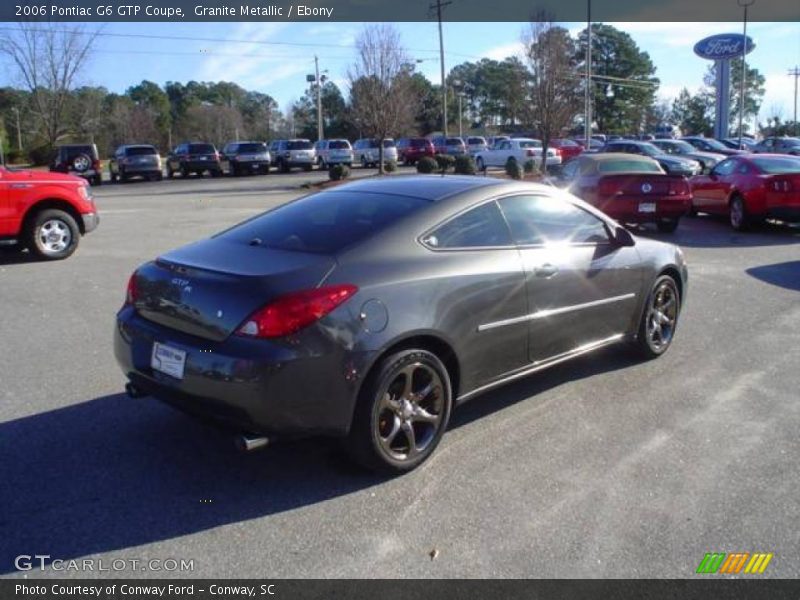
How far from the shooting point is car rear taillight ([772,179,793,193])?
1286cm

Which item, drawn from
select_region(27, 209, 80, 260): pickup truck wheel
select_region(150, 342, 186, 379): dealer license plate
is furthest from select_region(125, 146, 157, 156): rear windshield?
select_region(150, 342, 186, 379): dealer license plate

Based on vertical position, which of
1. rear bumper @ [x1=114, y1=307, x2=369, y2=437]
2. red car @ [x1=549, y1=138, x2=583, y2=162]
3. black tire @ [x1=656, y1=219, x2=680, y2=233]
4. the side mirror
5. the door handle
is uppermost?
red car @ [x1=549, y1=138, x2=583, y2=162]

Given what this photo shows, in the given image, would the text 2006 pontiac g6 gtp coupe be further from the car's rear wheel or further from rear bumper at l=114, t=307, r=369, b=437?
the car's rear wheel

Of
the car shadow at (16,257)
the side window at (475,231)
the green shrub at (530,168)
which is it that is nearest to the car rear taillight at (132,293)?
the side window at (475,231)

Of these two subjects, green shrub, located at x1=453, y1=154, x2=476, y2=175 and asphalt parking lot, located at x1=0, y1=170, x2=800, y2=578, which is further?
green shrub, located at x1=453, y1=154, x2=476, y2=175

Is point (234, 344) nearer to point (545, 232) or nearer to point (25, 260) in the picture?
point (545, 232)

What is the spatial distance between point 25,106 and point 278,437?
54.2m

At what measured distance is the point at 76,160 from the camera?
32406 millimetres

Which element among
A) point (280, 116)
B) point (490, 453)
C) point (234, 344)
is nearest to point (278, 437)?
point (234, 344)

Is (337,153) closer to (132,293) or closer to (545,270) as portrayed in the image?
(545,270)

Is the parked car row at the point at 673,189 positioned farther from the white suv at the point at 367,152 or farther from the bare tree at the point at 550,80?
the white suv at the point at 367,152

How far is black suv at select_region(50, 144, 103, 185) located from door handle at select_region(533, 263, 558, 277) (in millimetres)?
31239

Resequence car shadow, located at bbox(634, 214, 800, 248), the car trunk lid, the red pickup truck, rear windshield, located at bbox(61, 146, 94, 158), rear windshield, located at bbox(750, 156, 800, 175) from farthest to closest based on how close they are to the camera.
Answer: rear windshield, located at bbox(61, 146, 94, 158), rear windshield, located at bbox(750, 156, 800, 175), car shadow, located at bbox(634, 214, 800, 248), the red pickup truck, the car trunk lid

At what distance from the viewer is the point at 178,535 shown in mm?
3361
